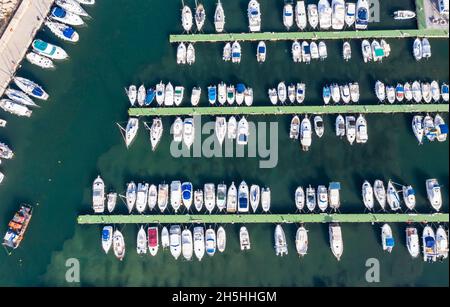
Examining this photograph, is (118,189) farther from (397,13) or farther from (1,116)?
(397,13)

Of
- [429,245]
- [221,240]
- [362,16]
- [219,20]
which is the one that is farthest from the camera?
[219,20]

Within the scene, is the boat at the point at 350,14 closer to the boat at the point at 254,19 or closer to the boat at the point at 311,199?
the boat at the point at 254,19

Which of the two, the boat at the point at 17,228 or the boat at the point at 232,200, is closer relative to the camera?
the boat at the point at 232,200

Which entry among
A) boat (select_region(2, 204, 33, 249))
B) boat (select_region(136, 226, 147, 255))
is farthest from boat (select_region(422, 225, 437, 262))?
boat (select_region(2, 204, 33, 249))

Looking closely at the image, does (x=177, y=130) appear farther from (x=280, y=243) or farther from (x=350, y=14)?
(x=350, y=14)

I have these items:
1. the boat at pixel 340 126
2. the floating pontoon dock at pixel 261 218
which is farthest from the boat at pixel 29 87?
the boat at pixel 340 126

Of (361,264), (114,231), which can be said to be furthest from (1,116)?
(361,264)

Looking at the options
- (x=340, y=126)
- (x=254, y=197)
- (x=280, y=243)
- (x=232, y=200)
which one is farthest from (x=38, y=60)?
(x=340, y=126)
